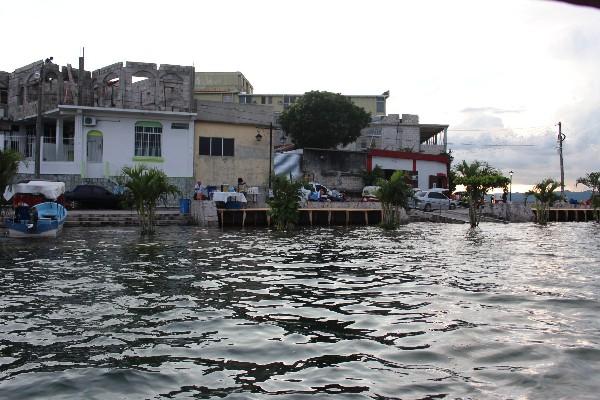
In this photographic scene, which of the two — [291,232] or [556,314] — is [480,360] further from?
[291,232]

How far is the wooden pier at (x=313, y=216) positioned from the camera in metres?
30.3

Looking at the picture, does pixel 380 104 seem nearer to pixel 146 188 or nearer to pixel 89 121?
pixel 89 121

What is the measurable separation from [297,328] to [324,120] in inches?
1823

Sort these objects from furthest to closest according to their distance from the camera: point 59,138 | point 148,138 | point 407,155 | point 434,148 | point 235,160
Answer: point 434,148 → point 407,155 → point 235,160 → point 148,138 → point 59,138

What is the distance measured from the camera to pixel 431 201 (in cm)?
4275

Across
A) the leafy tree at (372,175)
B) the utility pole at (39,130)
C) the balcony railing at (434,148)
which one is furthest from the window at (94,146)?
the balcony railing at (434,148)

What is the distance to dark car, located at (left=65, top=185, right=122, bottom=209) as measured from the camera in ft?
110

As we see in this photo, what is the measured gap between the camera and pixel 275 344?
22.4 feet

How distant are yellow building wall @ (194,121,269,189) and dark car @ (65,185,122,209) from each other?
6.96 metres

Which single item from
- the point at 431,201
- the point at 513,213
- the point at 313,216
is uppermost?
the point at 431,201

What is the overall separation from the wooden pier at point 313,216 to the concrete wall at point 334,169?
585 inches

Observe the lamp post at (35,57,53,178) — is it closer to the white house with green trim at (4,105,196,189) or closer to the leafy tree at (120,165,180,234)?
the white house with green trim at (4,105,196,189)

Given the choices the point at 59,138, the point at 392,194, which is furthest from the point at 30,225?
the point at 59,138

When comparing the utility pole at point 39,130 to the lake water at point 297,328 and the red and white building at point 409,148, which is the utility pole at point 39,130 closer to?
the lake water at point 297,328
